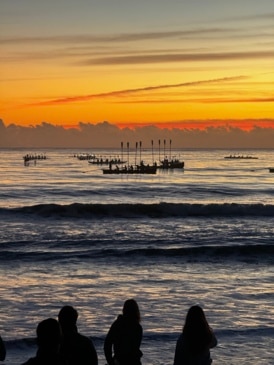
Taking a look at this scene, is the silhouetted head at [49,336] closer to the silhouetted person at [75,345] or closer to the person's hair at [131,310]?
the silhouetted person at [75,345]

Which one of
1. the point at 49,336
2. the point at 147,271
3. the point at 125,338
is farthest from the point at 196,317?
the point at 147,271

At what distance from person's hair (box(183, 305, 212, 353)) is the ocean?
5918mm

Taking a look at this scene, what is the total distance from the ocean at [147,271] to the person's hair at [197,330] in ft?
19.4

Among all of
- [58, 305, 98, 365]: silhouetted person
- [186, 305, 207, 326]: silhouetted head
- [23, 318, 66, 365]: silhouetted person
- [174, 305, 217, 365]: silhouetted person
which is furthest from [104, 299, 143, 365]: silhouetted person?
[23, 318, 66, 365]: silhouetted person

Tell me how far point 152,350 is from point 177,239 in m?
23.2

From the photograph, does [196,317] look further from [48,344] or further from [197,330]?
[48,344]

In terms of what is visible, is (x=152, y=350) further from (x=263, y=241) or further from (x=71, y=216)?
(x=71, y=216)

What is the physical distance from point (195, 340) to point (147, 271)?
17656 mm

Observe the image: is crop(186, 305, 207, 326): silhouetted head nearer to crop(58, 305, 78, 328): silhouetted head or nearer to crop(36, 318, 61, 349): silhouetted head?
crop(58, 305, 78, 328): silhouetted head

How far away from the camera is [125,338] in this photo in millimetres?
7352

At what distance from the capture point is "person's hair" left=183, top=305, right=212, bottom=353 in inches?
250

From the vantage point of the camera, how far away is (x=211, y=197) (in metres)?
72.3

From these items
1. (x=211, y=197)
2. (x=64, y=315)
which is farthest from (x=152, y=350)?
(x=211, y=197)

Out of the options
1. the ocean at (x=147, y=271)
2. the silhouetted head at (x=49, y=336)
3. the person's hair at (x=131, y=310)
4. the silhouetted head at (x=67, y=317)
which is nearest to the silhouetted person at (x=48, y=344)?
the silhouetted head at (x=49, y=336)
